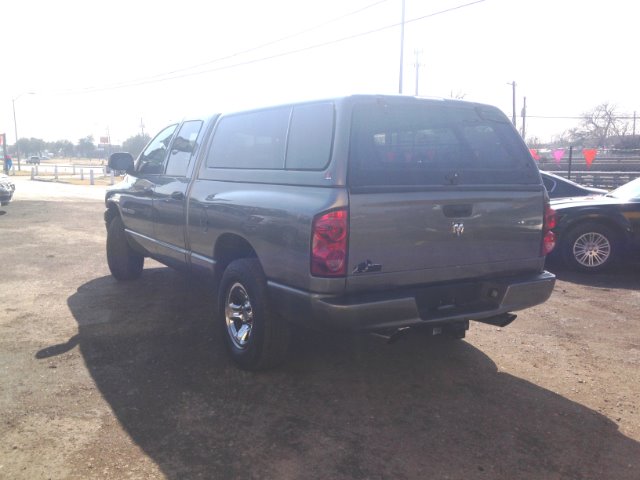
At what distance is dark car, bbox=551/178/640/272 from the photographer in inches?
294

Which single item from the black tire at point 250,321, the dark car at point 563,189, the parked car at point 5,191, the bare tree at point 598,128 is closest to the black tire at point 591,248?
the dark car at point 563,189

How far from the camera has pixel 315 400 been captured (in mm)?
3746

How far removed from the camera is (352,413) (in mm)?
3559

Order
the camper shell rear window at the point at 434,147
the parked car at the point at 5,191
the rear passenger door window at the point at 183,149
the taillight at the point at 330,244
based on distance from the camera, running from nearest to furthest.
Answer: the taillight at the point at 330,244
the camper shell rear window at the point at 434,147
the rear passenger door window at the point at 183,149
the parked car at the point at 5,191

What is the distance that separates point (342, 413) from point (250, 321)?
101 centimetres

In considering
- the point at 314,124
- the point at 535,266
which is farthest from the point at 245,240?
the point at 535,266

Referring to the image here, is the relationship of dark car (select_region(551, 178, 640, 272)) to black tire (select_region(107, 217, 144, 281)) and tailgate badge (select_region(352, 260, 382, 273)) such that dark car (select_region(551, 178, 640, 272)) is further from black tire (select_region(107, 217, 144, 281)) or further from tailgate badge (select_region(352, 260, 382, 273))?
black tire (select_region(107, 217, 144, 281))

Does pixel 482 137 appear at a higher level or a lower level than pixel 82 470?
higher

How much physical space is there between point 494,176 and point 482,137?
1.05 feet

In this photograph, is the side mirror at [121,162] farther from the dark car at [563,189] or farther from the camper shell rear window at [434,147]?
the dark car at [563,189]

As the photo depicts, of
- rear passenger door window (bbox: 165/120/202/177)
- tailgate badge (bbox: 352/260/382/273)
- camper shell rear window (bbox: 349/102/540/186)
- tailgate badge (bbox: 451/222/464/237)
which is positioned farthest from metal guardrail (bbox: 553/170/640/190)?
tailgate badge (bbox: 352/260/382/273)

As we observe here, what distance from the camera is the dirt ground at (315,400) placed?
2984mm

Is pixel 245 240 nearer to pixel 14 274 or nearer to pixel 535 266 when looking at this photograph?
pixel 535 266

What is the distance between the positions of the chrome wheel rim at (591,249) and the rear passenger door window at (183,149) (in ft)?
17.7
